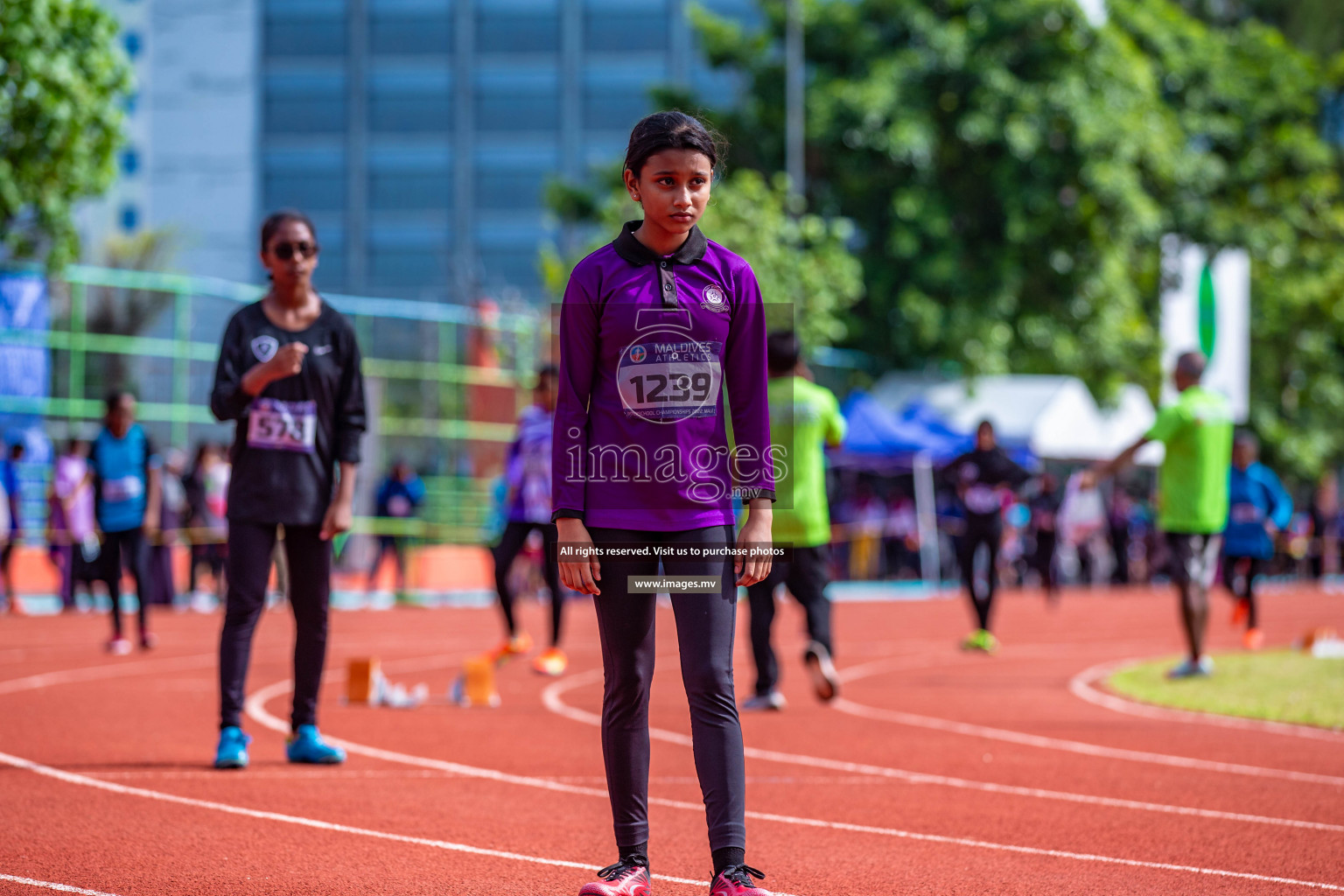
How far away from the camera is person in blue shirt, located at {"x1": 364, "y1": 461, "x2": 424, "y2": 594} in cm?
2358

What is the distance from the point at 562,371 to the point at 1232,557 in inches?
501

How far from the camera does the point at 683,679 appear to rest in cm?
441

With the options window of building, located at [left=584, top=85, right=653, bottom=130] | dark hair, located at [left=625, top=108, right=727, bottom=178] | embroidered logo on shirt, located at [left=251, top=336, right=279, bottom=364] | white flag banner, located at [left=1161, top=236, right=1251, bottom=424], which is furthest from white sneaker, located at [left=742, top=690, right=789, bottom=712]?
window of building, located at [left=584, top=85, right=653, bottom=130]

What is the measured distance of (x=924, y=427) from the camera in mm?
26312

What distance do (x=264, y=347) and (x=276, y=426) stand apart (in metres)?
0.34

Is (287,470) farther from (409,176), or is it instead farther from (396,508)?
(409,176)

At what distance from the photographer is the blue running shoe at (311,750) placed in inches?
280

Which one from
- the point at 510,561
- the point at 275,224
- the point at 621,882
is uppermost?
the point at 275,224

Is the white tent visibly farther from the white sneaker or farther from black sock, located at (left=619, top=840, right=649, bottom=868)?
black sock, located at (left=619, top=840, right=649, bottom=868)

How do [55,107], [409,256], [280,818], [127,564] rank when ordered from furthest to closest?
[409,256], [55,107], [127,564], [280,818]

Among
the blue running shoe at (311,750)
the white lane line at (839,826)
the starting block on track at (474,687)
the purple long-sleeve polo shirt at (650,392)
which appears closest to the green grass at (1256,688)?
the white lane line at (839,826)

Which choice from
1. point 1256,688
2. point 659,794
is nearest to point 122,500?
point 659,794

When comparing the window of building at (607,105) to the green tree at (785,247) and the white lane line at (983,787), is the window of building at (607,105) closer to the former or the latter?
the green tree at (785,247)

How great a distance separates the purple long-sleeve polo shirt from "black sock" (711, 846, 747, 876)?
83 cm
